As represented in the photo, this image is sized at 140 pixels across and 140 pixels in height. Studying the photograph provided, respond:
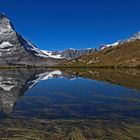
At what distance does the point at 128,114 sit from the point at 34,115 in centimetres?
894

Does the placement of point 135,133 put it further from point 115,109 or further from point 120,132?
point 115,109

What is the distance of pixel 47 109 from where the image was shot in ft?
130

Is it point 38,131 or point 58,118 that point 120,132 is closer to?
point 38,131

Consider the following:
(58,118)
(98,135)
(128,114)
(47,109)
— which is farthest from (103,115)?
(98,135)

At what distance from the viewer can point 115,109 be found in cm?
3881

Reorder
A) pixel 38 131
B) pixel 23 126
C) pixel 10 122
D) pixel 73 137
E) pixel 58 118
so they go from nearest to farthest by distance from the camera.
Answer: pixel 73 137 → pixel 38 131 → pixel 23 126 → pixel 10 122 → pixel 58 118

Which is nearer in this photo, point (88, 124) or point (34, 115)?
point (88, 124)

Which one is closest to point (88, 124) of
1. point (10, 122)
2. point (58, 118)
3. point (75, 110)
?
point (58, 118)

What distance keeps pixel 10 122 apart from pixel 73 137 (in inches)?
307

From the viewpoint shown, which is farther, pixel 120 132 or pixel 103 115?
pixel 103 115

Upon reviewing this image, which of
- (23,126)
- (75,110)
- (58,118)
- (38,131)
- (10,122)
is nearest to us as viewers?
(38,131)

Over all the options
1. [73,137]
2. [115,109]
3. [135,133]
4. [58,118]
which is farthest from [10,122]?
[115,109]

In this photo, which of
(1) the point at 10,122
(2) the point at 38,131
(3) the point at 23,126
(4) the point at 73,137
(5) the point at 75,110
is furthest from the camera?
(5) the point at 75,110

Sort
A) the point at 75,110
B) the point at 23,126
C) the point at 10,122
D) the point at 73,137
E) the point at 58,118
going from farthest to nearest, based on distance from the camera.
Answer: the point at 75,110, the point at 58,118, the point at 10,122, the point at 23,126, the point at 73,137
